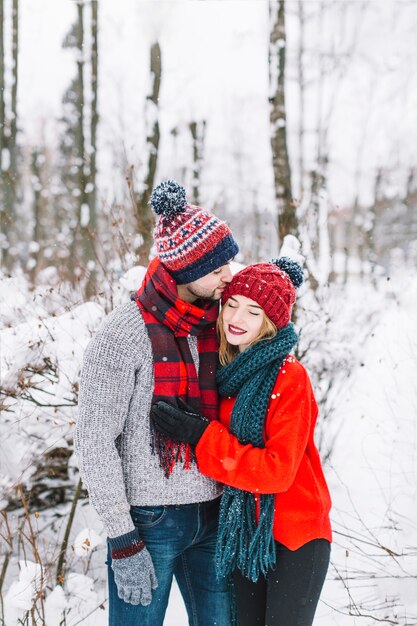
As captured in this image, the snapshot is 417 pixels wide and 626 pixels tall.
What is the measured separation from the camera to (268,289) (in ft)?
6.48

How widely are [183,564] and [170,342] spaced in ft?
3.29

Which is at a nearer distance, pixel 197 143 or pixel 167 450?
pixel 167 450

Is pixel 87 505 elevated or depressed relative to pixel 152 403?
depressed

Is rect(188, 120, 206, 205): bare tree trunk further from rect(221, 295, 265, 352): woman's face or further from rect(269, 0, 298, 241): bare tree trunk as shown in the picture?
rect(221, 295, 265, 352): woman's face

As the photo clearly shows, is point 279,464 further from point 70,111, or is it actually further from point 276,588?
point 70,111

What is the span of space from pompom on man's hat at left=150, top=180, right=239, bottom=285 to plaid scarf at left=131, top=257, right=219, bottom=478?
0.07m

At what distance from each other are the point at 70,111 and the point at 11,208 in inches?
574

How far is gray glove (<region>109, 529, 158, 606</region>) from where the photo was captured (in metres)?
1.77

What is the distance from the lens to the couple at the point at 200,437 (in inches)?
69.8

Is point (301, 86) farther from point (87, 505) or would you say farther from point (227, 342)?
point (227, 342)

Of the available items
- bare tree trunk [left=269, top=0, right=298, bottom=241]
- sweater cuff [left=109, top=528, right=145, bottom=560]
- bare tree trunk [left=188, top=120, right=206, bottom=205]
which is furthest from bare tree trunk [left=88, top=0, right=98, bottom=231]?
sweater cuff [left=109, top=528, right=145, bottom=560]

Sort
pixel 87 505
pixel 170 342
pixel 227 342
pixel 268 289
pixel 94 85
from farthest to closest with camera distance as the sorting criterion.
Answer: pixel 94 85, pixel 87 505, pixel 227 342, pixel 268 289, pixel 170 342

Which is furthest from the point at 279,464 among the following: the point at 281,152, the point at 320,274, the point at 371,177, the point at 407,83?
the point at 371,177

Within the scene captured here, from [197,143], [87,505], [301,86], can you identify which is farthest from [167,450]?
[301,86]
